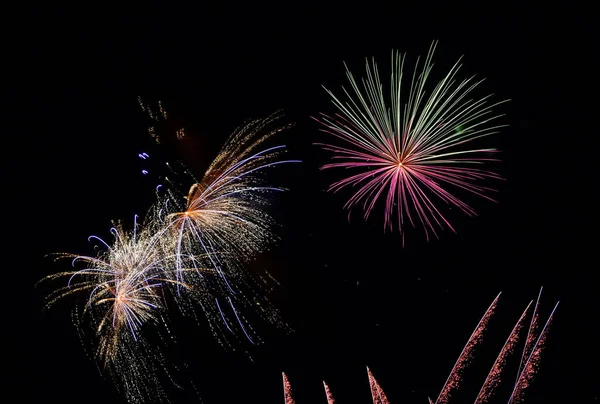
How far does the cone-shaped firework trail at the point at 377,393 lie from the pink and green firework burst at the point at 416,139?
238cm

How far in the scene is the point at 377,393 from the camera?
6.74m

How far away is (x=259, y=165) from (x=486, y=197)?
120 inches

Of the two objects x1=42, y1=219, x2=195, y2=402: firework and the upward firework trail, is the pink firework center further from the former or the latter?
x1=42, y1=219, x2=195, y2=402: firework

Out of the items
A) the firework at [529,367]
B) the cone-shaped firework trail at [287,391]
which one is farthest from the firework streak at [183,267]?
the firework at [529,367]

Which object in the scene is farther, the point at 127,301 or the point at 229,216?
the point at 127,301

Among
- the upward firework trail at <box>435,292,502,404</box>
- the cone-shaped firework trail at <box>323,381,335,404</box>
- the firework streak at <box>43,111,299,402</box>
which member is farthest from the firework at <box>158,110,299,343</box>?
the upward firework trail at <box>435,292,502,404</box>

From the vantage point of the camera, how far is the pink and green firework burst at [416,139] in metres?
5.11

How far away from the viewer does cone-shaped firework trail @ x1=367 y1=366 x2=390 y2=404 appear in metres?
6.69

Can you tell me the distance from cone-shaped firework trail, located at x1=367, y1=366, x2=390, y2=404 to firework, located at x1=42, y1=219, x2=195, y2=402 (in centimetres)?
315

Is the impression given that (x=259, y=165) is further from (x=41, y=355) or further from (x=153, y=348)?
(x=41, y=355)

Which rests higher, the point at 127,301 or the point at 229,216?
the point at 127,301

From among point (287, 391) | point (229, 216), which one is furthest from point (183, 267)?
point (287, 391)

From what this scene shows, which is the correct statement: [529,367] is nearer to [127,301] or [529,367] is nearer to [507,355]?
[507,355]

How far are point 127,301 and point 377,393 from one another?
393 cm
